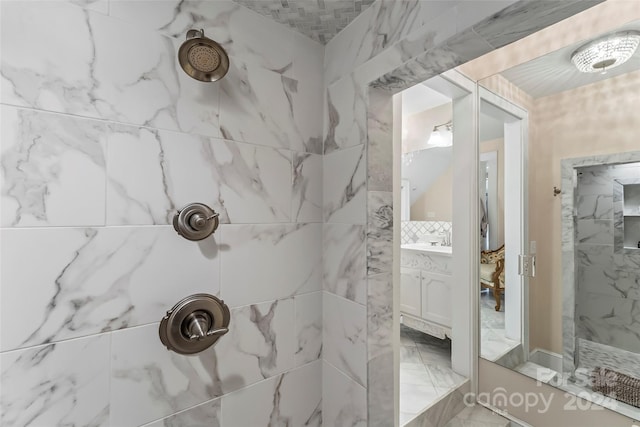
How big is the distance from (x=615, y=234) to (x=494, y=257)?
0.60 metres

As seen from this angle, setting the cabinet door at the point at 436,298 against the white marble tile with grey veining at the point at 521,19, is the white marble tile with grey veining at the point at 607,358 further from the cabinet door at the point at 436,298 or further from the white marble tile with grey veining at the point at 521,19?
the white marble tile with grey veining at the point at 521,19

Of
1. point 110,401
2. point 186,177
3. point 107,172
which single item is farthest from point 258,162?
point 110,401

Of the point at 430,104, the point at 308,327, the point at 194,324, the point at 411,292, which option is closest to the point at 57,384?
the point at 194,324

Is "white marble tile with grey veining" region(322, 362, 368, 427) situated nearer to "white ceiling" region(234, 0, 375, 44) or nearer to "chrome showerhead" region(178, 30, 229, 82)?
"chrome showerhead" region(178, 30, 229, 82)

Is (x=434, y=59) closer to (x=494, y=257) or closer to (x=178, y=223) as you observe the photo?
(x=178, y=223)

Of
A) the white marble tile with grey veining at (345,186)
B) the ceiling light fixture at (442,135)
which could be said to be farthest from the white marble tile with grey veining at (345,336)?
the ceiling light fixture at (442,135)

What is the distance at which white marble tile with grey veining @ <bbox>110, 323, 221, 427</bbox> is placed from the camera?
2.61ft

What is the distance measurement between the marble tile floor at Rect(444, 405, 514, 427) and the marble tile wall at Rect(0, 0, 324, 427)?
1.05 metres

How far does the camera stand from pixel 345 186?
3.69 feet

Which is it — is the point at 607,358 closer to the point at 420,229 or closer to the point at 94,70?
the point at 420,229

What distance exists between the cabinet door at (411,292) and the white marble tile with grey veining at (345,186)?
5.46ft

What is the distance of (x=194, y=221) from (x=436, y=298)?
2.14 meters

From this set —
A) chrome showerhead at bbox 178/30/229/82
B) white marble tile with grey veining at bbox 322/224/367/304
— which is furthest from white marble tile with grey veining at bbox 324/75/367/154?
chrome showerhead at bbox 178/30/229/82

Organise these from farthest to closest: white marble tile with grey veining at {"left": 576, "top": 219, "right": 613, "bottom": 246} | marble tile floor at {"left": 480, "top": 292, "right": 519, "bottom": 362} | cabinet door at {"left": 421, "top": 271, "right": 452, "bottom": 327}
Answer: cabinet door at {"left": 421, "top": 271, "right": 452, "bottom": 327}
marble tile floor at {"left": 480, "top": 292, "right": 519, "bottom": 362}
white marble tile with grey veining at {"left": 576, "top": 219, "right": 613, "bottom": 246}
